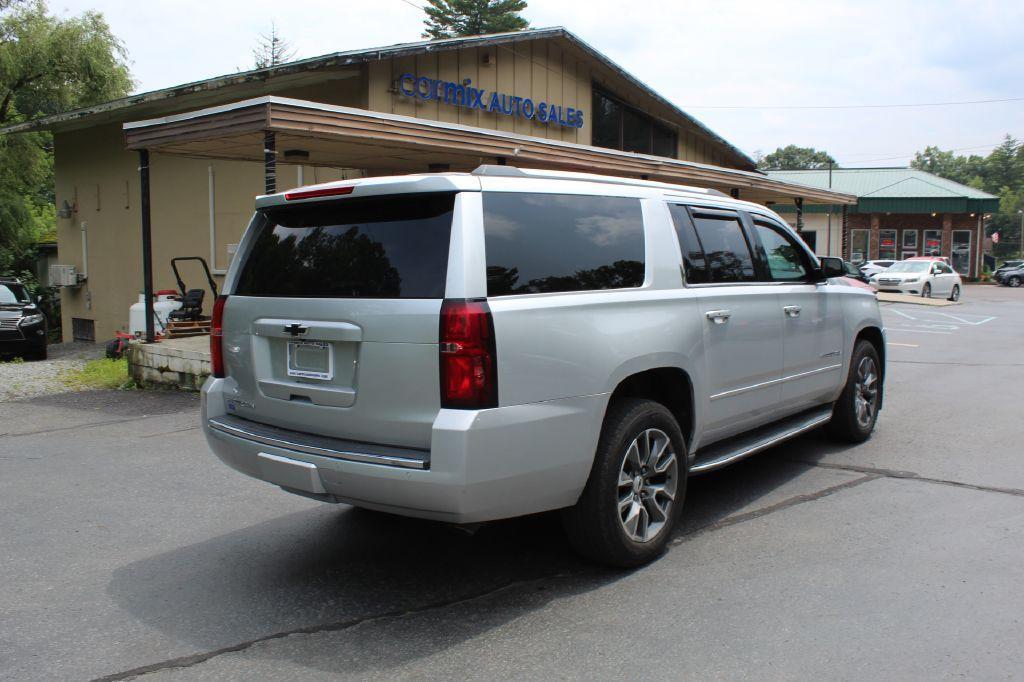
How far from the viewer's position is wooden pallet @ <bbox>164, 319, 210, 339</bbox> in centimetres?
1203

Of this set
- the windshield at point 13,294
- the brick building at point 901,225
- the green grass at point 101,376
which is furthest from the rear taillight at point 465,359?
the brick building at point 901,225

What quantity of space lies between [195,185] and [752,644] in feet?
47.0

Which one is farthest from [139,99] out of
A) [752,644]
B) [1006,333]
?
[1006,333]

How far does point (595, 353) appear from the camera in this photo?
13.0 feet

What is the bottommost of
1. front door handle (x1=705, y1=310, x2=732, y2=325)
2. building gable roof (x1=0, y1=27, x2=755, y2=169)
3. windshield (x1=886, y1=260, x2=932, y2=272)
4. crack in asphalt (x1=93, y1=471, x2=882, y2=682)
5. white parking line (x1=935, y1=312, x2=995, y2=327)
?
crack in asphalt (x1=93, y1=471, x2=882, y2=682)

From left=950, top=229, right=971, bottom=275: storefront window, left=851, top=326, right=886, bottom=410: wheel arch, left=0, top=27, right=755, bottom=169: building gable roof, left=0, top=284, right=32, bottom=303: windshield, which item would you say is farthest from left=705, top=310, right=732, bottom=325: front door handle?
left=950, top=229, right=971, bottom=275: storefront window

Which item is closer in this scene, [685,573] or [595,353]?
[595,353]

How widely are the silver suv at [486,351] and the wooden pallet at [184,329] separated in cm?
813

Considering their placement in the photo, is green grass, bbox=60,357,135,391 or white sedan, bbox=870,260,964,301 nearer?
green grass, bbox=60,357,135,391

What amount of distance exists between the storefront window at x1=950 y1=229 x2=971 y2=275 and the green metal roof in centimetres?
251

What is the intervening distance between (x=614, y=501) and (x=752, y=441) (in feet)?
5.64

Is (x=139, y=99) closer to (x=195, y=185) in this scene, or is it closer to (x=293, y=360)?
(x=195, y=185)

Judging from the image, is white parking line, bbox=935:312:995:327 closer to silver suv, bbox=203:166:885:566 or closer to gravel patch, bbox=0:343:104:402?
silver suv, bbox=203:166:885:566

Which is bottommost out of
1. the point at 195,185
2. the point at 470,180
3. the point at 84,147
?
the point at 470,180
